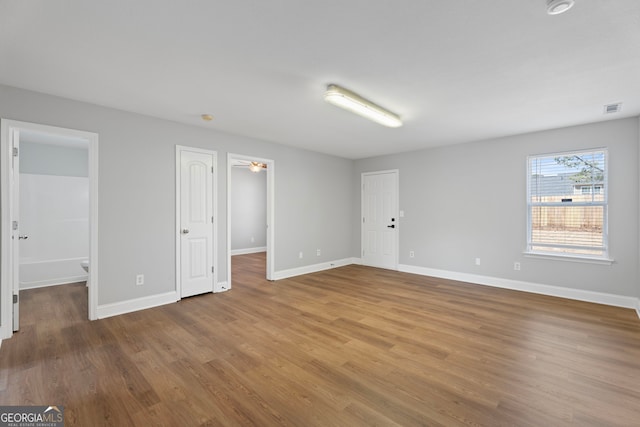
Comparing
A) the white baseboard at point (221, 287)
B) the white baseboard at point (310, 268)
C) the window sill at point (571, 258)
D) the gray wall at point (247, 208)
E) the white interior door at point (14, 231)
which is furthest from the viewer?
the gray wall at point (247, 208)

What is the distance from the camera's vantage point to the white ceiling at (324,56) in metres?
1.82

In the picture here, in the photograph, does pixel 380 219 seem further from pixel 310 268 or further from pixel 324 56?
pixel 324 56

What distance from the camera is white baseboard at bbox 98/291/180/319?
137 inches

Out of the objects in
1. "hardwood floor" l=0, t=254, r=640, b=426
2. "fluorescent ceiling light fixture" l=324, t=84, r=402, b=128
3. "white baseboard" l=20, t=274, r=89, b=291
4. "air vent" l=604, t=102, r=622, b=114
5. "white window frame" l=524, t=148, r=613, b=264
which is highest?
"air vent" l=604, t=102, r=622, b=114

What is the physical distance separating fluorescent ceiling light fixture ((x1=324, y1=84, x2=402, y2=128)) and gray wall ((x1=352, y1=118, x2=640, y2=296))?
2.28m

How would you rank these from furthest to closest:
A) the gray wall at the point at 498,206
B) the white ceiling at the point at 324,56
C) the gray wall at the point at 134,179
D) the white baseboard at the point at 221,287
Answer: the white baseboard at the point at 221,287
the gray wall at the point at 498,206
the gray wall at the point at 134,179
the white ceiling at the point at 324,56

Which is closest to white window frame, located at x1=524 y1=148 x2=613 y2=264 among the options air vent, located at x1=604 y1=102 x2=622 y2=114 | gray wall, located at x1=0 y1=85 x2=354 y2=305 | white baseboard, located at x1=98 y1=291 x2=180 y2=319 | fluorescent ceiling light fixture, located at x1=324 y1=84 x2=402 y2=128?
air vent, located at x1=604 y1=102 x2=622 y2=114

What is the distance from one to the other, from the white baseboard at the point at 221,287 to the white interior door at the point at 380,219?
135 inches

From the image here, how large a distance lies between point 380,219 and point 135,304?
16.0 feet

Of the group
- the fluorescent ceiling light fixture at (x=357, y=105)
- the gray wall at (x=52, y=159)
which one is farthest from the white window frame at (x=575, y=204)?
the gray wall at (x=52, y=159)

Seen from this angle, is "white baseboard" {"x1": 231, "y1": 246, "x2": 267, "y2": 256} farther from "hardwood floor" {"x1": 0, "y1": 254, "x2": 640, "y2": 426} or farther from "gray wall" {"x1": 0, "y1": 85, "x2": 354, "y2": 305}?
"hardwood floor" {"x1": 0, "y1": 254, "x2": 640, "y2": 426}

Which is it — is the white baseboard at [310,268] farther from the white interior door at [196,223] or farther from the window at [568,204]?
the window at [568,204]

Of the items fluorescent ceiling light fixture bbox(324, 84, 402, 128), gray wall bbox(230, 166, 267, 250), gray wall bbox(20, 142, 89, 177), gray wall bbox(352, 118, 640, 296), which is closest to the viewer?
fluorescent ceiling light fixture bbox(324, 84, 402, 128)

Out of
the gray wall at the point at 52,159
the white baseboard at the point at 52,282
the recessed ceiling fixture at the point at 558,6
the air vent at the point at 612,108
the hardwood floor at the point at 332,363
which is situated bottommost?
the hardwood floor at the point at 332,363
